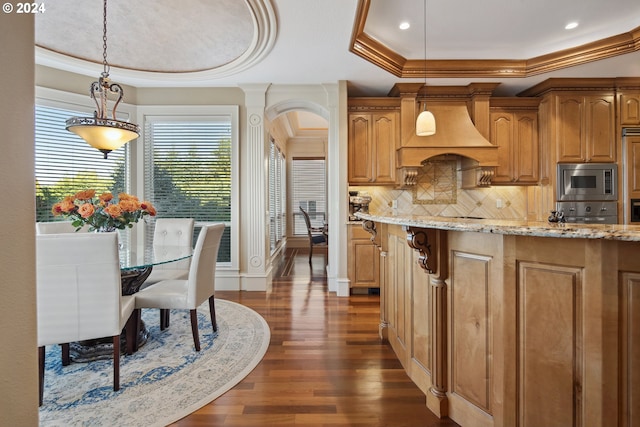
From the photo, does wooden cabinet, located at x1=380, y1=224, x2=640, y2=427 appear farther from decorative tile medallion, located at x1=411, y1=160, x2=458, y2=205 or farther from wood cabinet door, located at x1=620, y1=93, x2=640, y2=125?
wood cabinet door, located at x1=620, y1=93, x2=640, y2=125

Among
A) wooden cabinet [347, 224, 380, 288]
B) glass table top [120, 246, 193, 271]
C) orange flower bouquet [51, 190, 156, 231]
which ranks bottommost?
wooden cabinet [347, 224, 380, 288]

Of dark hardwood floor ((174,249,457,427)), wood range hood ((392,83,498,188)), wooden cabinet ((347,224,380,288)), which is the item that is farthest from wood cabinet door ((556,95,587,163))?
dark hardwood floor ((174,249,457,427))

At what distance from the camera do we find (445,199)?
439cm

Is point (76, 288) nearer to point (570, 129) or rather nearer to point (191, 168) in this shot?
point (191, 168)

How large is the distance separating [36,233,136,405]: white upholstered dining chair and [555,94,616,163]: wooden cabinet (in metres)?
5.23

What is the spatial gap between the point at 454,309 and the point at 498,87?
398 cm

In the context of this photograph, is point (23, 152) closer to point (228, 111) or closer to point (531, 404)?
point (531, 404)

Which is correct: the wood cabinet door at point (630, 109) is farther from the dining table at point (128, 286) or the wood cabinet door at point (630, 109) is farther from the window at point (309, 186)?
the window at point (309, 186)

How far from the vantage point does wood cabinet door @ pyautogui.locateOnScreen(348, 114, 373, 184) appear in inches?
161

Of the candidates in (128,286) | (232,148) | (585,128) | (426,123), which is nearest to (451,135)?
(426,123)

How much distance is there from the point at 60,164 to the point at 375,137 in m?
4.16

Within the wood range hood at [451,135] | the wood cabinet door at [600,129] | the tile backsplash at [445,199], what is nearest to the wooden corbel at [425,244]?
the wood range hood at [451,135]

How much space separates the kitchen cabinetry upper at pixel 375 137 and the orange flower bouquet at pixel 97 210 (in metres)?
2.72

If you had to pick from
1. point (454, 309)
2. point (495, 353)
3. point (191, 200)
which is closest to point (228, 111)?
point (191, 200)
